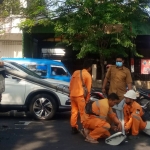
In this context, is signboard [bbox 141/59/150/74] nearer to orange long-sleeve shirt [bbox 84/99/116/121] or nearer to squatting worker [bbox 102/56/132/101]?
squatting worker [bbox 102/56/132/101]

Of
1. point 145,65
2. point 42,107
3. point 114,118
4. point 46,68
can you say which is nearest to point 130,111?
point 114,118

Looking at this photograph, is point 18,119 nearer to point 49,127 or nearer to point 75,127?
point 49,127

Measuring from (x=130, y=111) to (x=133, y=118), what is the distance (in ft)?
0.92

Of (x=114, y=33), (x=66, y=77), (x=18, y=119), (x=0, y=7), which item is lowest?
(x=18, y=119)

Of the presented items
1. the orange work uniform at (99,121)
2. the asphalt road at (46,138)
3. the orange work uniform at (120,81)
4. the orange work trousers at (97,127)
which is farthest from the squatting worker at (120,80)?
the orange work trousers at (97,127)

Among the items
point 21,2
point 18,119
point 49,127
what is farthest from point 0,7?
point 49,127

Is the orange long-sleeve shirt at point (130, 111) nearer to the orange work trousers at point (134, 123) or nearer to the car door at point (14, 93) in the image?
the orange work trousers at point (134, 123)

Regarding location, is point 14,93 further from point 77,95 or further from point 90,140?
point 90,140

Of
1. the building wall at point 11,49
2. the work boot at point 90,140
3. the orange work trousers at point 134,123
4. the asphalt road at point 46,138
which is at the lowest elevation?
the asphalt road at point 46,138

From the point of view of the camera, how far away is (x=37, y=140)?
7.96m

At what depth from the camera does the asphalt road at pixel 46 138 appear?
7.38 m

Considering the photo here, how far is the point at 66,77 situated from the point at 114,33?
3.36m

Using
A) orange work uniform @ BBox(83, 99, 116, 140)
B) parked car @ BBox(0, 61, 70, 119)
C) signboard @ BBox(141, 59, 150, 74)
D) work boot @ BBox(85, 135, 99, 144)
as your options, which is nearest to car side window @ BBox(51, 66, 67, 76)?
parked car @ BBox(0, 61, 70, 119)

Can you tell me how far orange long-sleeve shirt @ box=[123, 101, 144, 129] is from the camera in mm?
8164
